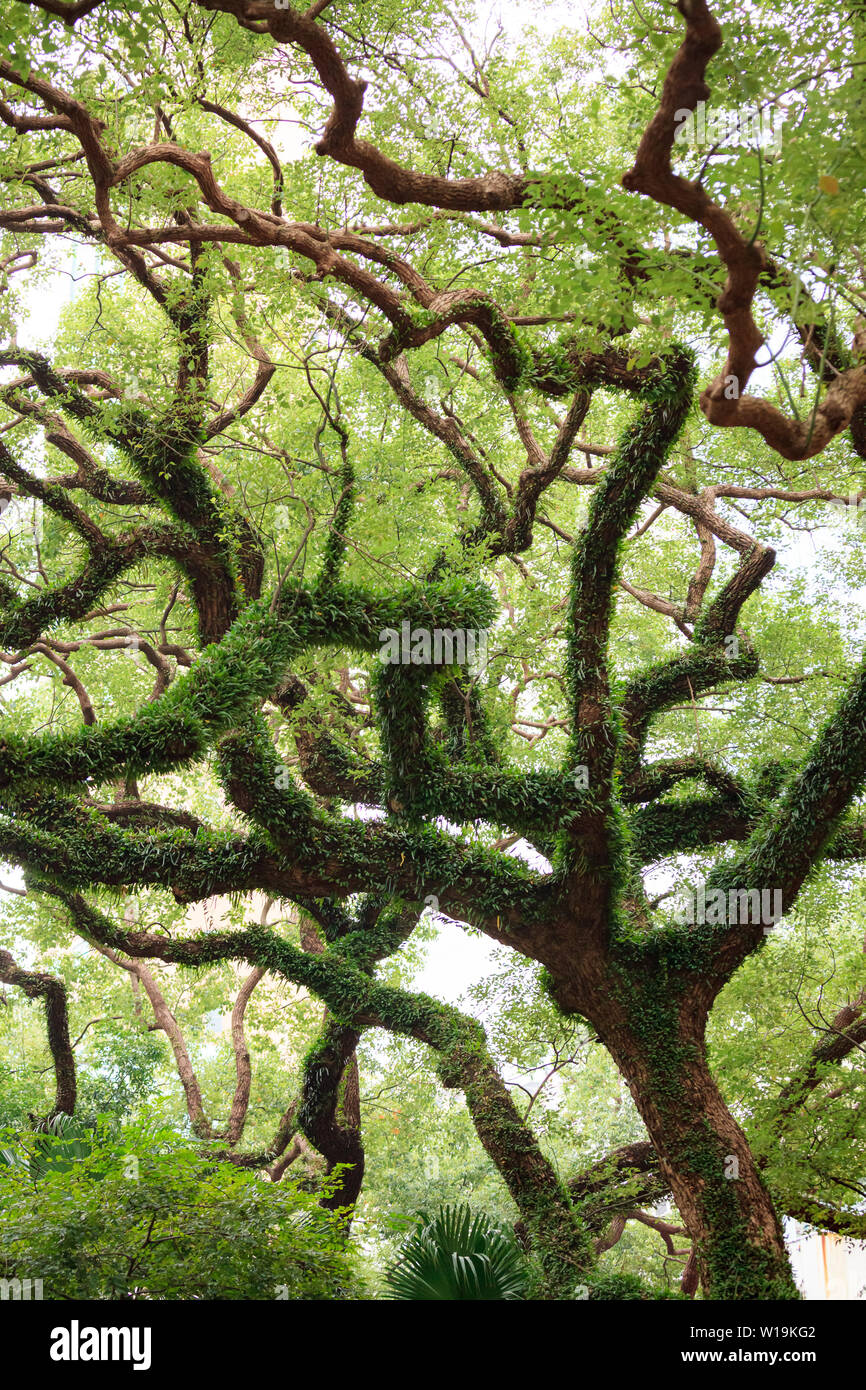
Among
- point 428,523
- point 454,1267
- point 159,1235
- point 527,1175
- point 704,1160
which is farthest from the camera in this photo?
point 428,523

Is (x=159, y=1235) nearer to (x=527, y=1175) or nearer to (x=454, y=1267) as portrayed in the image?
(x=454, y=1267)

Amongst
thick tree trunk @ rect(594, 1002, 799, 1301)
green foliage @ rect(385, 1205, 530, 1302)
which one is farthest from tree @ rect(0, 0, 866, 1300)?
green foliage @ rect(385, 1205, 530, 1302)

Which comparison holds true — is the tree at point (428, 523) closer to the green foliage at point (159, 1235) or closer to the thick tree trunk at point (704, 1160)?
the thick tree trunk at point (704, 1160)

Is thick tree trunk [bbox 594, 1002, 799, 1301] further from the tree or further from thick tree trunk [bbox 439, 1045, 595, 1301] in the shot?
thick tree trunk [bbox 439, 1045, 595, 1301]

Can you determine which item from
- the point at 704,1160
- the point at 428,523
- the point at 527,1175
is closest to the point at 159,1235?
the point at 704,1160

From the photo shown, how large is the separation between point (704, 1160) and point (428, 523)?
243 inches

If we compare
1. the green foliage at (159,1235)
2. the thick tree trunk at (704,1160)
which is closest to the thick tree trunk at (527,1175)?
the thick tree trunk at (704,1160)

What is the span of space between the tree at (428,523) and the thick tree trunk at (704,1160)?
3cm

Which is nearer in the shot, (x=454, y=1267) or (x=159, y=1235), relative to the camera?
(x=159, y=1235)

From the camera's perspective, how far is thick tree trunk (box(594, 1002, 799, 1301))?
717 cm

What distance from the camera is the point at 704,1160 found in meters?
→ 7.55

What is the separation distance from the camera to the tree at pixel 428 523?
19.9ft

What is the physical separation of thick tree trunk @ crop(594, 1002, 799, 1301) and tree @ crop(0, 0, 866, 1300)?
0.03 m

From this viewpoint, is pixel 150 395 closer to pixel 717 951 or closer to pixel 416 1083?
pixel 717 951
